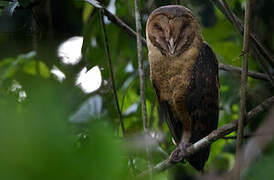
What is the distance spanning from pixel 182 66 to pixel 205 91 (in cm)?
25

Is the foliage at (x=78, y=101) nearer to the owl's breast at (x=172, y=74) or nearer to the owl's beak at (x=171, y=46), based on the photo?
the owl's breast at (x=172, y=74)

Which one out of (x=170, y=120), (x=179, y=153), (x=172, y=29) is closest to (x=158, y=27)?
(x=172, y=29)

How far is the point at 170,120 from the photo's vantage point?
295 cm

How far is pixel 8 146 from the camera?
0.45m

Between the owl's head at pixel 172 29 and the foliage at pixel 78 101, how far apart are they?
0.24 meters

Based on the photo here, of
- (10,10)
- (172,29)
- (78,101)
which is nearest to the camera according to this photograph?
(10,10)

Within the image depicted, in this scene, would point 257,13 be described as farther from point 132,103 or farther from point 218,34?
point 132,103

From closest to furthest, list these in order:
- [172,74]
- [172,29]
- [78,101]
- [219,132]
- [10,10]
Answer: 1. [219,132]
2. [10,10]
3. [172,29]
4. [172,74]
5. [78,101]

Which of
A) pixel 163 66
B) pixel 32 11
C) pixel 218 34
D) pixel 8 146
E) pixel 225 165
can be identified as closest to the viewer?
pixel 8 146

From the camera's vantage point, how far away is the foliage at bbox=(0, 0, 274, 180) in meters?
0.46

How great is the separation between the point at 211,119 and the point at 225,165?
160 cm

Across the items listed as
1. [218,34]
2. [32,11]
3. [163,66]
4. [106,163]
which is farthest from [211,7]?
[106,163]

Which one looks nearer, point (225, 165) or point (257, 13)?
point (257, 13)

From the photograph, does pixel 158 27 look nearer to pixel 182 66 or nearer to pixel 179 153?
pixel 182 66
